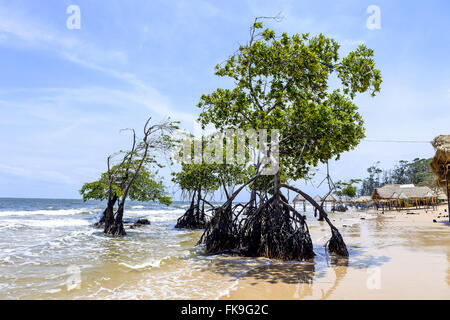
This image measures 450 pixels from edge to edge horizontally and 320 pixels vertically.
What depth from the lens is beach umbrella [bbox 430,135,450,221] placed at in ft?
45.3

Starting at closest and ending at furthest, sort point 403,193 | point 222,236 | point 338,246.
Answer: point 338,246, point 222,236, point 403,193

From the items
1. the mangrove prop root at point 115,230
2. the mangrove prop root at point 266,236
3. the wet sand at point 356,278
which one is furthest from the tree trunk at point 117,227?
the wet sand at point 356,278

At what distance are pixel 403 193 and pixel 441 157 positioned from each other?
23.9 metres

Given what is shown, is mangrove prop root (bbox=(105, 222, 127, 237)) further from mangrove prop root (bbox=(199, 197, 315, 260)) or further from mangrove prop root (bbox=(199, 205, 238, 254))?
mangrove prop root (bbox=(199, 205, 238, 254))

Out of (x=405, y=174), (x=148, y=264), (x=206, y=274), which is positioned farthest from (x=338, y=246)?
A: (x=405, y=174)

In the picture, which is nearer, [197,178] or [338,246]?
[338,246]

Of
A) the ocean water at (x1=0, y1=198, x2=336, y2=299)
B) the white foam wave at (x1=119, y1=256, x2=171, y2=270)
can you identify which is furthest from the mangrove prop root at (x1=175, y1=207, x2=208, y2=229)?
the white foam wave at (x1=119, y1=256, x2=171, y2=270)

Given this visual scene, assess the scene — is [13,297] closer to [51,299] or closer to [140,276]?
[51,299]

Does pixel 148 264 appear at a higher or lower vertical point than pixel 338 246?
lower

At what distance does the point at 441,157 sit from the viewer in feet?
46.8

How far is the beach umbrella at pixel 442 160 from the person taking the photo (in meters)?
13.8

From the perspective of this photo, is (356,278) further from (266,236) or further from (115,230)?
(115,230)

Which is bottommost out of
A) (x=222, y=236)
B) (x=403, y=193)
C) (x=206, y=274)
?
(x=206, y=274)
